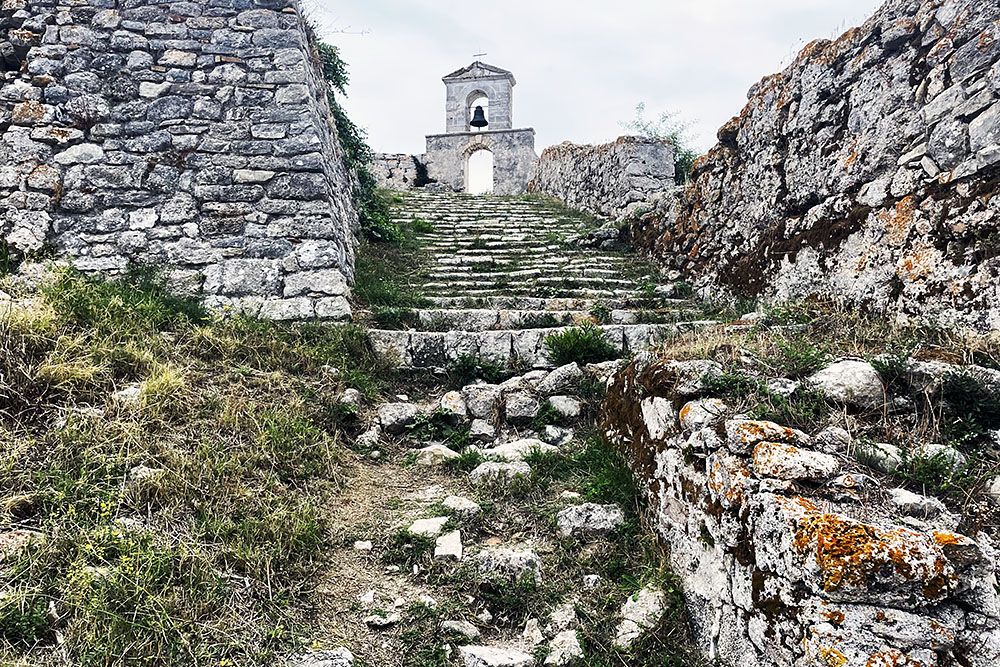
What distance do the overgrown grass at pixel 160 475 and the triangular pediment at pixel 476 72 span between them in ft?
61.3

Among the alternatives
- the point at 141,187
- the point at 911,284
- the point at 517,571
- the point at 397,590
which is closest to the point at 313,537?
the point at 397,590

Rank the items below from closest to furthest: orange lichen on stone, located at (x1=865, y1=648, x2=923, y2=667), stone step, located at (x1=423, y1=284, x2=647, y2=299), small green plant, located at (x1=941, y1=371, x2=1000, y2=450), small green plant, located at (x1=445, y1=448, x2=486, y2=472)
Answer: orange lichen on stone, located at (x1=865, y1=648, x2=923, y2=667)
small green plant, located at (x1=941, y1=371, x2=1000, y2=450)
small green plant, located at (x1=445, y1=448, x2=486, y2=472)
stone step, located at (x1=423, y1=284, x2=647, y2=299)

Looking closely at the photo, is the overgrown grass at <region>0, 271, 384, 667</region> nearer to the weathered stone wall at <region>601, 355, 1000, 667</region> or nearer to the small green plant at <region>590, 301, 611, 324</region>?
the weathered stone wall at <region>601, 355, 1000, 667</region>

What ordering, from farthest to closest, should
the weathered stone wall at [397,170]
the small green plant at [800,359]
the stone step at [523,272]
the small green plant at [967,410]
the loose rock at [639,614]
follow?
the weathered stone wall at [397,170] → the stone step at [523,272] → the small green plant at [800,359] → the small green plant at [967,410] → the loose rock at [639,614]

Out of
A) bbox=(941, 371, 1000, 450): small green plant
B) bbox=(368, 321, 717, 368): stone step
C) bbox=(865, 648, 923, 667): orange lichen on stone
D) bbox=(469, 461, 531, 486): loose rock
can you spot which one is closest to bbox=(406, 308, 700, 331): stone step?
bbox=(368, 321, 717, 368): stone step

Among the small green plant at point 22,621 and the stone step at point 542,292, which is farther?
the stone step at point 542,292

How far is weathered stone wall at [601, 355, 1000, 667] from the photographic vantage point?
75.0 inches

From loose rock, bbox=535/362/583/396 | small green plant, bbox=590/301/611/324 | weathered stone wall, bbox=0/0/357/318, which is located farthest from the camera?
small green plant, bbox=590/301/611/324

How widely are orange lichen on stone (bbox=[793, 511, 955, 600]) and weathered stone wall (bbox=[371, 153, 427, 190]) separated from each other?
17893mm

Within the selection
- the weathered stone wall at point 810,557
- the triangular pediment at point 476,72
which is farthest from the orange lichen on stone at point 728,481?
the triangular pediment at point 476,72

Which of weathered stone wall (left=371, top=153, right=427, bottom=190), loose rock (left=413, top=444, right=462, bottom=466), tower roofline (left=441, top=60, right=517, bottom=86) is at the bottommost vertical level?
loose rock (left=413, top=444, right=462, bottom=466)

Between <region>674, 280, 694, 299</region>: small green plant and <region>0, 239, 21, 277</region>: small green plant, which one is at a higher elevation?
<region>0, 239, 21, 277</region>: small green plant

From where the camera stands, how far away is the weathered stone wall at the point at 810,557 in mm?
1905

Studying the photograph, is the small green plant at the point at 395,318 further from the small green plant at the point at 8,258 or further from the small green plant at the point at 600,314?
the small green plant at the point at 8,258
